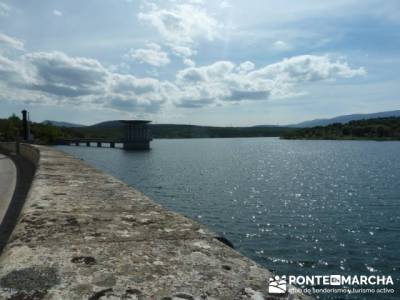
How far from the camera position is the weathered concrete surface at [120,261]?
91.7 inches

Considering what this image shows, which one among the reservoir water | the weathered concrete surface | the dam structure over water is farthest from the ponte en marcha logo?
the dam structure over water

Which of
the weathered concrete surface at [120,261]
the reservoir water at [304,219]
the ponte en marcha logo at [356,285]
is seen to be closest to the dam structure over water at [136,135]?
the reservoir water at [304,219]

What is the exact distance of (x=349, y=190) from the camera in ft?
109

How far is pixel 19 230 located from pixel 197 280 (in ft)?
7.20

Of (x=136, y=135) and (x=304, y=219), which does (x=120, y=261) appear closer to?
(x=304, y=219)

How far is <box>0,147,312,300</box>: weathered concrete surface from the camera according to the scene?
233cm

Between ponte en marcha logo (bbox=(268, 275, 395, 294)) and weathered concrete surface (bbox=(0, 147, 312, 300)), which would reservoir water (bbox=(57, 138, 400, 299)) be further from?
weathered concrete surface (bbox=(0, 147, 312, 300))

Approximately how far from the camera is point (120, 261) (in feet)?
9.18

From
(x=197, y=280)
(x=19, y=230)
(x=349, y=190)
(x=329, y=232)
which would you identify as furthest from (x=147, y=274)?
(x=349, y=190)

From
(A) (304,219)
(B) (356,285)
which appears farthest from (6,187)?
(A) (304,219)

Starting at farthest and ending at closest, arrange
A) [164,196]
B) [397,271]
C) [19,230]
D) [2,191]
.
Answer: [164,196]
[2,191]
[397,271]
[19,230]

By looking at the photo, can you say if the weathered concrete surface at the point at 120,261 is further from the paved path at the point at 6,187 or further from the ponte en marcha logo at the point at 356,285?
the ponte en marcha logo at the point at 356,285

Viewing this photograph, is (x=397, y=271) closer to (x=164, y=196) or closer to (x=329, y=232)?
(x=329, y=232)

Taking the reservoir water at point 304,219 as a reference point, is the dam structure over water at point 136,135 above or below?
above
